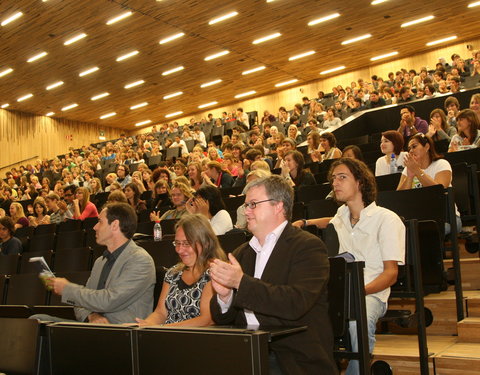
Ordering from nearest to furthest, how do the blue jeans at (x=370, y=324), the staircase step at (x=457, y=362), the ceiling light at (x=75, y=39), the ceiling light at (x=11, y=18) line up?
the blue jeans at (x=370, y=324)
the staircase step at (x=457, y=362)
the ceiling light at (x=11, y=18)
the ceiling light at (x=75, y=39)

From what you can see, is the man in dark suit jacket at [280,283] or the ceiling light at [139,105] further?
the ceiling light at [139,105]

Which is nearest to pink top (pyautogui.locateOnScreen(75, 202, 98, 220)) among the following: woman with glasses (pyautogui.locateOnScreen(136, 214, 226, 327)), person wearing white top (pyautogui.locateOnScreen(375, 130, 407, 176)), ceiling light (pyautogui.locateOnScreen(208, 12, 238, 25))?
person wearing white top (pyautogui.locateOnScreen(375, 130, 407, 176))

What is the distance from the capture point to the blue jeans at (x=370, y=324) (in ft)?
7.75

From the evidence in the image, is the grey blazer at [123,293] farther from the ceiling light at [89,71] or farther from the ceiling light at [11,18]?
the ceiling light at [89,71]

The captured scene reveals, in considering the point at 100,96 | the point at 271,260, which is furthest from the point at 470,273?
the point at 100,96

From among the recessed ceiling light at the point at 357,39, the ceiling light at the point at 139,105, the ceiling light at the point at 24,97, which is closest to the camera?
the recessed ceiling light at the point at 357,39

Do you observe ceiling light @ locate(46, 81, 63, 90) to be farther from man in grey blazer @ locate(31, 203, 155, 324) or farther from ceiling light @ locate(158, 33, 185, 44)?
man in grey blazer @ locate(31, 203, 155, 324)

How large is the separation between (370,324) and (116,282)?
1.35 metres

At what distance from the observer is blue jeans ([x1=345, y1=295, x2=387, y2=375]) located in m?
2.36

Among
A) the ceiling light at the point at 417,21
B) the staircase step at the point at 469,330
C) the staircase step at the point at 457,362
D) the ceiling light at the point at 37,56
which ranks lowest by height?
the staircase step at the point at 457,362

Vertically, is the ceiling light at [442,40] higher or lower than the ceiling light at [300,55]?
higher

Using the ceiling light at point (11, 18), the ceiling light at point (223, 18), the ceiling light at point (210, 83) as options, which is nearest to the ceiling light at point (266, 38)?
→ the ceiling light at point (223, 18)

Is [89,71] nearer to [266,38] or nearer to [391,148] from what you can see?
[266,38]

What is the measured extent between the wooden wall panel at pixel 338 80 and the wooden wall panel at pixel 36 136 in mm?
4074
